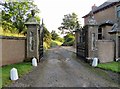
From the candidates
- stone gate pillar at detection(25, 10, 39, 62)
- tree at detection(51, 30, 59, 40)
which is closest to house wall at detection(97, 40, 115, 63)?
stone gate pillar at detection(25, 10, 39, 62)

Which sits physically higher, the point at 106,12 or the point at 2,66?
the point at 106,12

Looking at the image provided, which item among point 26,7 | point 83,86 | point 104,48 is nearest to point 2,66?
point 83,86

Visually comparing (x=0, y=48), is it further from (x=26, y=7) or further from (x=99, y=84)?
(x=26, y=7)

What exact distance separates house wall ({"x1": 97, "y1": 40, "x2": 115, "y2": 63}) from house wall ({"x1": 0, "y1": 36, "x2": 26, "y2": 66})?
6811mm

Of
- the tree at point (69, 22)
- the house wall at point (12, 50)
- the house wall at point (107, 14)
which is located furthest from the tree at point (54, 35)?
the house wall at point (12, 50)

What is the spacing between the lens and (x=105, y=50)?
650 inches

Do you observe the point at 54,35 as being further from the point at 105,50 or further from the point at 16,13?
the point at 105,50

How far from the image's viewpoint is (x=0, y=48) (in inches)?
476

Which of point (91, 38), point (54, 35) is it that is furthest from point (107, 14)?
point (54, 35)

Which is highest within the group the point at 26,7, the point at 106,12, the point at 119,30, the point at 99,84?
the point at 26,7

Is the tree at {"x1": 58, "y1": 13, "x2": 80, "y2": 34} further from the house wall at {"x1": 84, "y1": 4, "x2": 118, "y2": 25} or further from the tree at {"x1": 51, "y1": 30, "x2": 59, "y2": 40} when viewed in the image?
the house wall at {"x1": 84, "y1": 4, "x2": 118, "y2": 25}

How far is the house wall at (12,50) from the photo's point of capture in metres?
12.6

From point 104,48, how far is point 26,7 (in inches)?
948

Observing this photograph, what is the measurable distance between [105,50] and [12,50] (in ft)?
27.6
